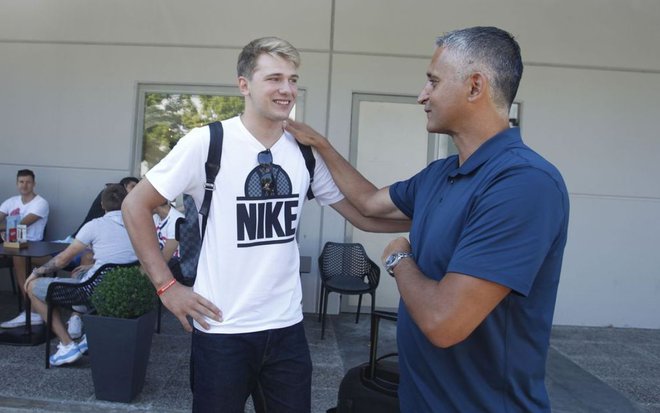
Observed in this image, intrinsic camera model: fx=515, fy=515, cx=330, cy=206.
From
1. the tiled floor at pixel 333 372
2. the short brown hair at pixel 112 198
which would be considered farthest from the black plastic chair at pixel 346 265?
the short brown hair at pixel 112 198

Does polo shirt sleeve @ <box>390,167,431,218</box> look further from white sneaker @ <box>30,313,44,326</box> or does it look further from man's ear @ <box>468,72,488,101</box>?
white sneaker @ <box>30,313,44,326</box>

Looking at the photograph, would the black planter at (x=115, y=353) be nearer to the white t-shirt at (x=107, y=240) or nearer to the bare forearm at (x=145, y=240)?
the white t-shirt at (x=107, y=240)

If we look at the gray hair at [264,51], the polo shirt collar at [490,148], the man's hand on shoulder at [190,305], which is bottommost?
the man's hand on shoulder at [190,305]

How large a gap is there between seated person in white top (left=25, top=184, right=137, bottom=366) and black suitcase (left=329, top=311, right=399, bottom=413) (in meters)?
2.77

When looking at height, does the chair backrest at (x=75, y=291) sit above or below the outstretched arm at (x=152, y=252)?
below

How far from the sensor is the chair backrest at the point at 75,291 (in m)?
3.98

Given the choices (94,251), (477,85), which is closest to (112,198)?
(94,251)

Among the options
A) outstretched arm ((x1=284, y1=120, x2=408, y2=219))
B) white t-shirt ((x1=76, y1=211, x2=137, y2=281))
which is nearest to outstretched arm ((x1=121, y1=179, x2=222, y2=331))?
outstretched arm ((x1=284, y1=120, x2=408, y2=219))

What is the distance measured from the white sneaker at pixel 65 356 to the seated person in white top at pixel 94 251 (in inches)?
1.0

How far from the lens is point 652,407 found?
3.97 m

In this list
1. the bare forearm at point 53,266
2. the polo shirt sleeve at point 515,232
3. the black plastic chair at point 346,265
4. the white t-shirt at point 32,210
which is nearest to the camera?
the polo shirt sleeve at point 515,232

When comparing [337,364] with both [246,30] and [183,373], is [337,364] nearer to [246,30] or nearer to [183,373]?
[183,373]

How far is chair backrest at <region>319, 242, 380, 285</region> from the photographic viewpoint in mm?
5750

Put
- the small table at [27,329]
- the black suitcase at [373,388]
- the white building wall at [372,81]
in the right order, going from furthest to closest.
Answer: the white building wall at [372,81], the small table at [27,329], the black suitcase at [373,388]
